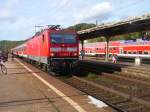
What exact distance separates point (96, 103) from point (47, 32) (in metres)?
12.5

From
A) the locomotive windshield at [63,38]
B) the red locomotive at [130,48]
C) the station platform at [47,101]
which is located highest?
the locomotive windshield at [63,38]

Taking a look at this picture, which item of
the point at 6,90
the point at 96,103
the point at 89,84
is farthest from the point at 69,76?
the point at 96,103

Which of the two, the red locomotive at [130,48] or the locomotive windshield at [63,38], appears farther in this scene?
the red locomotive at [130,48]

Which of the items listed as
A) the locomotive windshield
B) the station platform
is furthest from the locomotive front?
the station platform

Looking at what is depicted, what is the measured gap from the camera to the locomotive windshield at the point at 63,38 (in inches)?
926

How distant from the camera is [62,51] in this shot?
23.3 m

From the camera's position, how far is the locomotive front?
2317 cm

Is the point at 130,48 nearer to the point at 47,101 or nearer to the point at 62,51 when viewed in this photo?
the point at 62,51

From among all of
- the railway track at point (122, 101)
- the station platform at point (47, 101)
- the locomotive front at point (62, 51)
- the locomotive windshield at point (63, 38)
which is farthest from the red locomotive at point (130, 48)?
the station platform at point (47, 101)

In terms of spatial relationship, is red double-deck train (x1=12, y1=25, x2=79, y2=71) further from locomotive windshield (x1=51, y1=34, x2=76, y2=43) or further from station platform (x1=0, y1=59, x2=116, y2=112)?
station platform (x1=0, y1=59, x2=116, y2=112)

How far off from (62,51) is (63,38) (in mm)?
940

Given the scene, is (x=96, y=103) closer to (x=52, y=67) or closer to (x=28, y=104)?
(x=28, y=104)

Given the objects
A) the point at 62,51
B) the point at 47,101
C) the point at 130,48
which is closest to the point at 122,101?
the point at 47,101

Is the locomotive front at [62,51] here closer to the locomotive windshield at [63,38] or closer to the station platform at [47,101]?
the locomotive windshield at [63,38]
